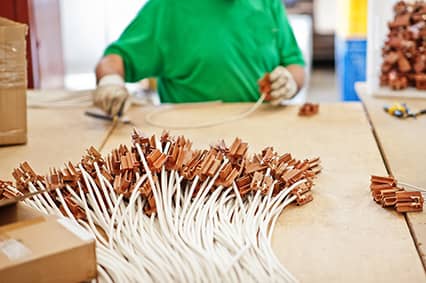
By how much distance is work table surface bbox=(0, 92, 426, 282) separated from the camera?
99 cm

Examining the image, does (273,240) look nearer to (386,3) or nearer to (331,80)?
(386,3)

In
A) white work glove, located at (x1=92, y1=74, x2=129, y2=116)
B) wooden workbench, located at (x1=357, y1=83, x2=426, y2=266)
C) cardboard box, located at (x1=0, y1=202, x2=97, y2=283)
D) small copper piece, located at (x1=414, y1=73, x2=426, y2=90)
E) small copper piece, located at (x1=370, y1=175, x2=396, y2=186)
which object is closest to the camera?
cardboard box, located at (x1=0, y1=202, x2=97, y2=283)

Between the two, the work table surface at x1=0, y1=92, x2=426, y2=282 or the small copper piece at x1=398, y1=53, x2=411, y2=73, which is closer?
the work table surface at x1=0, y1=92, x2=426, y2=282

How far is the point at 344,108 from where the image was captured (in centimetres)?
216

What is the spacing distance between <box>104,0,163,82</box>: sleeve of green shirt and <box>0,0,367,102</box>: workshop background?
1.88 feet

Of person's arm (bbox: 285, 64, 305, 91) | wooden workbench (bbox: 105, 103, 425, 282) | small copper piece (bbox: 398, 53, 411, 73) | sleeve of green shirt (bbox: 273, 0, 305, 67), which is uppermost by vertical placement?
sleeve of green shirt (bbox: 273, 0, 305, 67)

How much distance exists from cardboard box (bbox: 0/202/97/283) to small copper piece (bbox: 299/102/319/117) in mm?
1279

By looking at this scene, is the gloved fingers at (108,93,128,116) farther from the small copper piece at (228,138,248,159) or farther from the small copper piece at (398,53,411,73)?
the small copper piece at (398,53,411,73)

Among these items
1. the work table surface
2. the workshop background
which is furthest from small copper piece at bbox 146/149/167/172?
the workshop background

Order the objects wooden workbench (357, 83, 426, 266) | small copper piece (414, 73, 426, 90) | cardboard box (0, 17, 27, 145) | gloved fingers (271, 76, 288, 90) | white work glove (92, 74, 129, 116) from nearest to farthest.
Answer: wooden workbench (357, 83, 426, 266)
cardboard box (0, 17, 27, 145)
white work glove (92, 74, 129, 116)
gloved fingers (271, 76, 288, 90)
small copper piece (414, 73, 426, 90)

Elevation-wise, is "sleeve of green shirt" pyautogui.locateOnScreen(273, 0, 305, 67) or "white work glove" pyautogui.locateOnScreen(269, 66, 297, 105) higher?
"sleeve of green shirt" pyautogui.locateOnScreen(273, 0, 305, 67)

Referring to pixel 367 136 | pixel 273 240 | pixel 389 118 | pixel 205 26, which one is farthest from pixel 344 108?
pixel 273 240

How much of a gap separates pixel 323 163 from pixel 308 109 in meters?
0.58

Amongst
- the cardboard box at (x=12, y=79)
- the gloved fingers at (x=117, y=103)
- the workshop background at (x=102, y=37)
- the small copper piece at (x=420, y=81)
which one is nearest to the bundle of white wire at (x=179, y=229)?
the cardboard box at (x=12, y=79)
